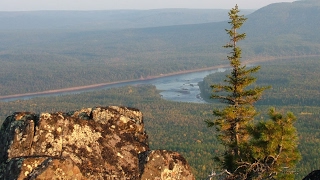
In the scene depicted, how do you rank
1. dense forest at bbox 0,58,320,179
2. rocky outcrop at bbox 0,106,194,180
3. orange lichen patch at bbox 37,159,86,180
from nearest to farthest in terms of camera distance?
1. orange lichen patch at bbox 37,159,86,180
2. rocky outcrop at bbox 0,106,194,180
3. dense forest at bbox 0,58,320,179

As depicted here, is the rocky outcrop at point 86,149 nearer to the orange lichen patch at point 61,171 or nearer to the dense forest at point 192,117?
the orange lichen patch at point 61,171

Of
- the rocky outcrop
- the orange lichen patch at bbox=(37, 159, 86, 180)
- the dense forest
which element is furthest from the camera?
the dense forest

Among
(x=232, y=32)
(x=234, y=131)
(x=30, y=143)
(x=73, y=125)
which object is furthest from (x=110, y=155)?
(x=232, y=32)

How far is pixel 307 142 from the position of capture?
96750 mm

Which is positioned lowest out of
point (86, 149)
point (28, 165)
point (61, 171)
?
point (86, 149)

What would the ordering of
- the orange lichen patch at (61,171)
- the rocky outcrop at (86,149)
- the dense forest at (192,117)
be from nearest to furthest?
the orange lichen patch at (61,171)
the rocky outcrop at (86,149)
the dense forest at (192,117)

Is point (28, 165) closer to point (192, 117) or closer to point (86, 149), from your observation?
point (86, 149)

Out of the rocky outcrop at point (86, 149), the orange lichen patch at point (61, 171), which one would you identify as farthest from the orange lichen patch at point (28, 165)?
the rocky outcrop at point (86, 149)

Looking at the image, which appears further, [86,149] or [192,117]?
[192,117]

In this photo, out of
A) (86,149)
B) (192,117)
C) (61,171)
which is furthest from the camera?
(192,117)

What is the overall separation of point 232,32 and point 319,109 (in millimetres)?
122630

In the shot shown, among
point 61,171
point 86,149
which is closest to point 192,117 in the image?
point 86,149

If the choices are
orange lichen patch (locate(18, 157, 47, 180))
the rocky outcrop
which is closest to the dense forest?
the rocky outcrop

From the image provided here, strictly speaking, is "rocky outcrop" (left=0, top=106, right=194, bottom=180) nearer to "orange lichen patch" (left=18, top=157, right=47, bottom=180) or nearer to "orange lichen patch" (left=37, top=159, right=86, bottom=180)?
"orange lichen patch" (left=37, top=159, right=86, bottom=180)
